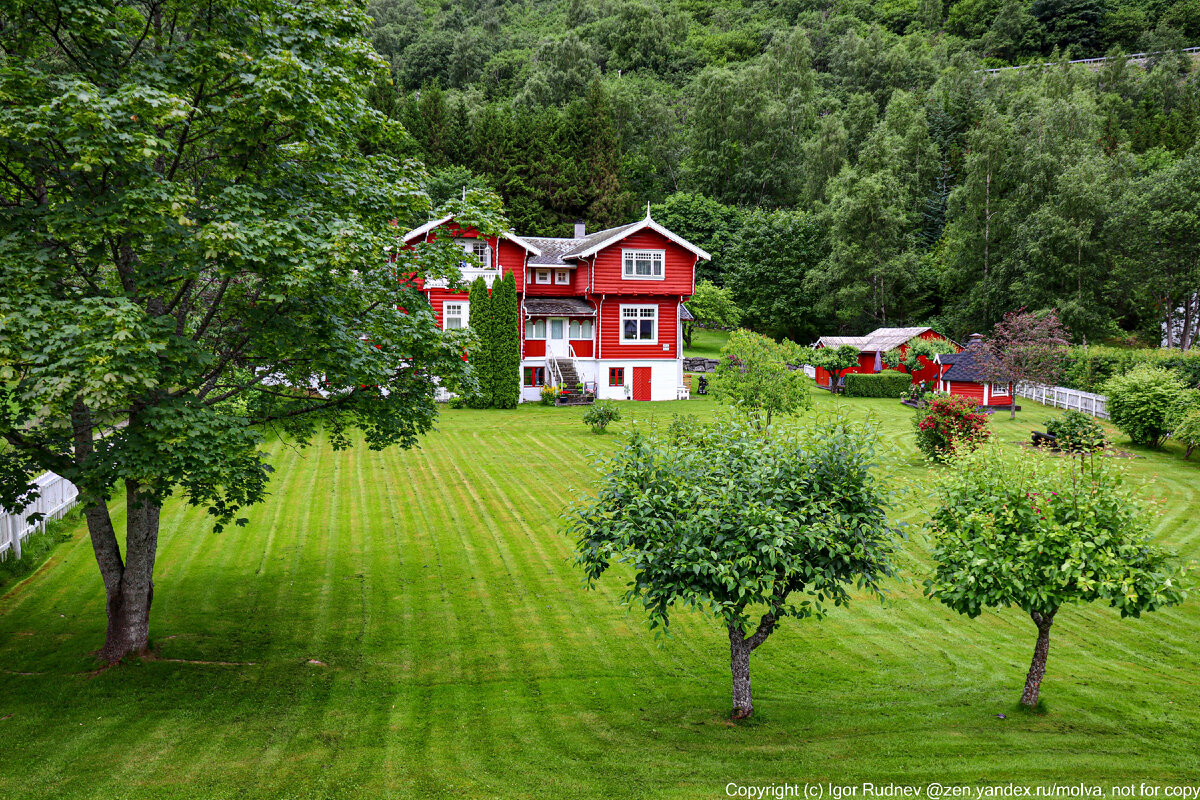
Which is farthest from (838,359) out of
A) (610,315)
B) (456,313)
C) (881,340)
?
(456,313)

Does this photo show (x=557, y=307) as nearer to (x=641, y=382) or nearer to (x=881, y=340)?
(x=641, y=382)

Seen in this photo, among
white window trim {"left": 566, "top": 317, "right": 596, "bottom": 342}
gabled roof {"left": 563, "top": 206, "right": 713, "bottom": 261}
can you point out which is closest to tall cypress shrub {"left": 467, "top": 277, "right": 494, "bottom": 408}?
white window trim {"left": 566, "top": 317, "right": 596, "bottom": 342}

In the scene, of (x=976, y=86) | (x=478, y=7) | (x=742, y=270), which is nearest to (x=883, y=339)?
(x=742, y=270)

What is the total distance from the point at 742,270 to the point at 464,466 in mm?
45594

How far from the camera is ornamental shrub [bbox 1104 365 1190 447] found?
29.0 m

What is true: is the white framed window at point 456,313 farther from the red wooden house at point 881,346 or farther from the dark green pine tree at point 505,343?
the red wooden house at point 881,346

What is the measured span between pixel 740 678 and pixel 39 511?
55.2ft

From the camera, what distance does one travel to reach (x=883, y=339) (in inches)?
2100

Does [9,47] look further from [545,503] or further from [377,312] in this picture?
[545,503]

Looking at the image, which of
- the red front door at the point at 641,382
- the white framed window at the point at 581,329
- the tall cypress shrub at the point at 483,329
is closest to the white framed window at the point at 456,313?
the tall cypress shrub at the point at 483,329

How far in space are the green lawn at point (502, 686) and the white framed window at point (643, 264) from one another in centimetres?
2577

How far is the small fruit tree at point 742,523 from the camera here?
854cm

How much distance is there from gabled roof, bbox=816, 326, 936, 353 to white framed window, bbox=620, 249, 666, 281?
18.3 meters

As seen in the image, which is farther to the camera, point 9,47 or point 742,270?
point 742,270
